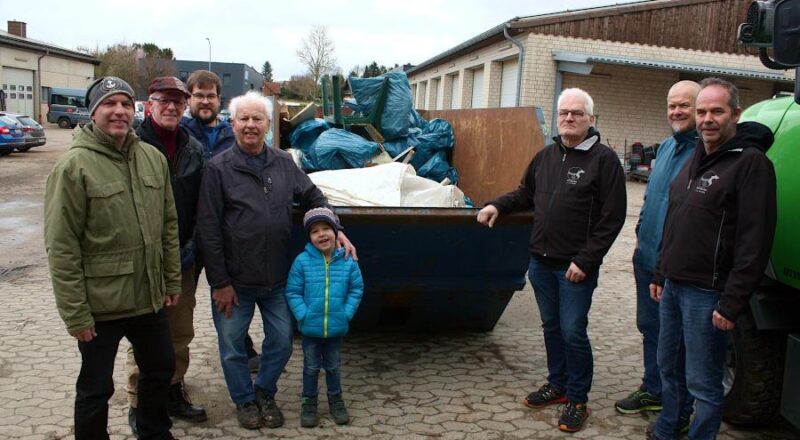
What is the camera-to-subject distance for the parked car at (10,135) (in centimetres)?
1991

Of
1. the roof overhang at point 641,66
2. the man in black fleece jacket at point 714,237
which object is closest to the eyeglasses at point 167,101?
the man in black fleece jacket at point 714,237

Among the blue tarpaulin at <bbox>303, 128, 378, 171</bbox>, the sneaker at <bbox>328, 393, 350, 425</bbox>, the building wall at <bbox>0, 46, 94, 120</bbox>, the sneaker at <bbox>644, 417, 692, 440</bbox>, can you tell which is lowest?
the sneaker at <bbox>328, 393, 350, 425</bbox>

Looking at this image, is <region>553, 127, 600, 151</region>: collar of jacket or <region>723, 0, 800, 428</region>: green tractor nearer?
<region>723, 0, 800, 428</region>: green tractor

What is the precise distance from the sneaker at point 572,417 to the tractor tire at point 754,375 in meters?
0.74

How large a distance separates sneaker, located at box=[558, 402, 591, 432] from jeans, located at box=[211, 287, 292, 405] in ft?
5.02

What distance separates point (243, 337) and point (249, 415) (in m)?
0.42

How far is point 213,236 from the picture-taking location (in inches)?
132

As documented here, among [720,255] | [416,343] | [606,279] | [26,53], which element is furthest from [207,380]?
[26,53]

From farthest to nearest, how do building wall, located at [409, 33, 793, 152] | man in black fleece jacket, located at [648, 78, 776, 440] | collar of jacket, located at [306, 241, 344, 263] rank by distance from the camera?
1. building wall, located at [409, 33, 793, 152]
2. collar of jacket, located at [306, 241, 344, 263]
3. man in black fleece jacket, located at [648, 78, 776, 440]

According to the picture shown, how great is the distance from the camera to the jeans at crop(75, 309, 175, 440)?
2840 millimetres

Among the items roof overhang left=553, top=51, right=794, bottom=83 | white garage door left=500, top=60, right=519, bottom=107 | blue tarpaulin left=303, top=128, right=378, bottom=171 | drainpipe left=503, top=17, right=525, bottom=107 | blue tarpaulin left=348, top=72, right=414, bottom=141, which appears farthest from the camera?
white garage door left=500, top=60, right=519, bottom=107

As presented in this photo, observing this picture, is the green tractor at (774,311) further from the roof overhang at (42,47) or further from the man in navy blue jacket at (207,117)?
the roof overhang at (42,47)

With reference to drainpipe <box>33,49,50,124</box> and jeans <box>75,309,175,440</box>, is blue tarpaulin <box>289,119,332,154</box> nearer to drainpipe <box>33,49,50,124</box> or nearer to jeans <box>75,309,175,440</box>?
jeans <box>75,309,175,440</box>

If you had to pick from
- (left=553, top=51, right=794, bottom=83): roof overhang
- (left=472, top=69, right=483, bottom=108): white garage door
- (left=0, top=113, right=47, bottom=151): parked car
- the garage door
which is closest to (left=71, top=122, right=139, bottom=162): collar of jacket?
(left=553, top=51, right=794, bottom=83): roof overhang
